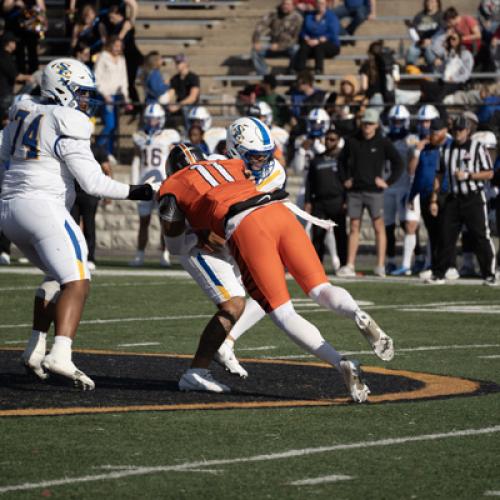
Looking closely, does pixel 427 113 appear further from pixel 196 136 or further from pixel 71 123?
pixel 71 123

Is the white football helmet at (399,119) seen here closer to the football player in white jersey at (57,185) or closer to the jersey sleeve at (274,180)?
the jersey sleeve at (274,180)

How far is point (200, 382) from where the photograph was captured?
830cm

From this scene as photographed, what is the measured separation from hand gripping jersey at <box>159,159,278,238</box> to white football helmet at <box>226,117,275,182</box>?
8.5 inches

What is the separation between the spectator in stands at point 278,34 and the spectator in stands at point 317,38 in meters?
0.40

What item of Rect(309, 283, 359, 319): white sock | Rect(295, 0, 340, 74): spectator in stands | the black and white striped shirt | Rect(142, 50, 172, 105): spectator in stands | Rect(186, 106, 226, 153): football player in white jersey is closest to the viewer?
Rect(309, 283, 359, 319): white sock

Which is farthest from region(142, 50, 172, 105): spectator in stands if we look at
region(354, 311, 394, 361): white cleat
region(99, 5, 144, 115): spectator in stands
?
region(354, 311, 394, 361): white cleat

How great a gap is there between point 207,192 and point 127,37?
17.3 m

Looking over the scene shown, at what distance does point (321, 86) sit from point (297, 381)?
16345 millimetres

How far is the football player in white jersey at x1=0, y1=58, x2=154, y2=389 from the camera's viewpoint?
27.4 feet

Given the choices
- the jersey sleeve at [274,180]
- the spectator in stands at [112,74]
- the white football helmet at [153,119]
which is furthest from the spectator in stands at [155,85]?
the jersey sleeve at [274,180]

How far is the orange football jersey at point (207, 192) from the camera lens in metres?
8.15

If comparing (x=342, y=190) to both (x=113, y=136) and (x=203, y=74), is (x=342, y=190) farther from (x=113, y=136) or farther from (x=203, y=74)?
(x=203, y=74)

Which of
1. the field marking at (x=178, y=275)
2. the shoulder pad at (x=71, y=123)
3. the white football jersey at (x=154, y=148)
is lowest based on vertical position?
the field marking at (x=178, y=275)

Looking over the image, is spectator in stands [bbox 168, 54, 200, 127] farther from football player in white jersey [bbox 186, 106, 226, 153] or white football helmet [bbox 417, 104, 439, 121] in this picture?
white football helmet [bbox 417, 104, 439, 121]
